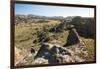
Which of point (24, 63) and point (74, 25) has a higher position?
point (74, 25)

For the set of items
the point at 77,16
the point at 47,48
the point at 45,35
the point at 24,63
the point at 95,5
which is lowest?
the point at 24,63

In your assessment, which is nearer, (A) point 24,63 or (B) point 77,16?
(A) point 24,63

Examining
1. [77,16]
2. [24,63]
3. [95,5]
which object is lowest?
[24,63]

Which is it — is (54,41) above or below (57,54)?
above

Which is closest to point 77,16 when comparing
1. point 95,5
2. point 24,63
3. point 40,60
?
point 95,5
